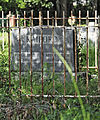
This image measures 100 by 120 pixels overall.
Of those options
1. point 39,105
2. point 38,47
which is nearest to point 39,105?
point 39,105

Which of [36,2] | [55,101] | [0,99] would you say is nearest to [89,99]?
[55,101]

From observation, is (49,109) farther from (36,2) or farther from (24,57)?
(36,2)

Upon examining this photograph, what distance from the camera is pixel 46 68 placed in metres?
5.65

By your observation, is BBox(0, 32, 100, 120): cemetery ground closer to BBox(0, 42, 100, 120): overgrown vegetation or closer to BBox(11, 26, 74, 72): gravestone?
BBox(0, 42, 100, 120): overgrown vegetation

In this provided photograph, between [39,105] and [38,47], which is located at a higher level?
[38,47]

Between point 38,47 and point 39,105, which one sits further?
point 38,47

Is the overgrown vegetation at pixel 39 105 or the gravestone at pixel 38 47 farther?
the gravestone at pixel 38 47

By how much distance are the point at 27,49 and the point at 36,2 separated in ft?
43.6

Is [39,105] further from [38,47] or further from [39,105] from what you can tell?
A: [38,47]

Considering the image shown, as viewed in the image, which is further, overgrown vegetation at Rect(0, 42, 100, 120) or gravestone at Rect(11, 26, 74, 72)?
gravestone at Rect(11, 26, 74, 72)

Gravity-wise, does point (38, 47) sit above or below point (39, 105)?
above

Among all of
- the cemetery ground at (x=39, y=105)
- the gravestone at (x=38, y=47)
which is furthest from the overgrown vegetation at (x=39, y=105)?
the gravestone at (x=38, y=47)

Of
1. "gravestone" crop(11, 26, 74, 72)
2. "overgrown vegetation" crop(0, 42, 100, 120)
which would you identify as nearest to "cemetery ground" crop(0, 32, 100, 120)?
"overgrown vegetation" crop(0, 42, 100, 120)

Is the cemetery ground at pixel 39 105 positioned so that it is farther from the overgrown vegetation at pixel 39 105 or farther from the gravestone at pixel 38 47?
the gravestone at pixel 38 47
